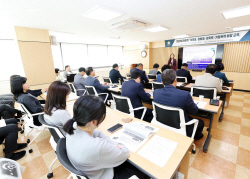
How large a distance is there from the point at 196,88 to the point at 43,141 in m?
3.37

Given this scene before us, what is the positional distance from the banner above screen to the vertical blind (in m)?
4.24

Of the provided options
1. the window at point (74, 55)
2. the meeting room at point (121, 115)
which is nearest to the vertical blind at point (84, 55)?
the window at point (74, 55)

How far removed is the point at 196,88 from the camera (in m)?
2.58

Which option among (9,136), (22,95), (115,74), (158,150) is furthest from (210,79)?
(9,136)

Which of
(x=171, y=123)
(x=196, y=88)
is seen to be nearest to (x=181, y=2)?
(x=196, y=88)

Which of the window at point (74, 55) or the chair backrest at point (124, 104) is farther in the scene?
the window at point (74, 55)

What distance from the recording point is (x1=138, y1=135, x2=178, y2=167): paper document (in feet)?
3.11

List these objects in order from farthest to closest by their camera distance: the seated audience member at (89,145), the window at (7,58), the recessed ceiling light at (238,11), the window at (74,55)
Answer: the window at (74,55)
the window at (7,58)
the recessed ceiling light at (238,11)
the seated audience member at (89,145)

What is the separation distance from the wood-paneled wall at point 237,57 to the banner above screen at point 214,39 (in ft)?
0.70

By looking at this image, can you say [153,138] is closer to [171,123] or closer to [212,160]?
[171,123]

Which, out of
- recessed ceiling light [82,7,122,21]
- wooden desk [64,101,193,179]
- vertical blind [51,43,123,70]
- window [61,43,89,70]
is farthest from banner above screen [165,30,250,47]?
wooden desk [64,101,193,179]

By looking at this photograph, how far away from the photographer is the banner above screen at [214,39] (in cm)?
516

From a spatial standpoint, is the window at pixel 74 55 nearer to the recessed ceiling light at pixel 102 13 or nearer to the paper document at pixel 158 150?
the recessed ceiling light at pixel 102 13

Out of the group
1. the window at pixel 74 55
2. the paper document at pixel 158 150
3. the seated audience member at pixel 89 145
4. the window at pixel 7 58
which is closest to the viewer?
the seated audience member at pixel 89 145
